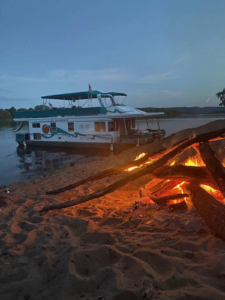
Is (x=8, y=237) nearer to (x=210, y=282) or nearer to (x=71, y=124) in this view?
(x=210, y=282)

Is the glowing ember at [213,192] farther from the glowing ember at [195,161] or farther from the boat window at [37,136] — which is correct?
the boat window at [37,136]

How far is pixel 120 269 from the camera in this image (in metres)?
2.35

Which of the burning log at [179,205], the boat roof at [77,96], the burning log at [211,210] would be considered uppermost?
the boat roof at [77,96]

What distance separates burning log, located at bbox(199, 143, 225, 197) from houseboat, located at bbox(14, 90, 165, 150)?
14965 mm

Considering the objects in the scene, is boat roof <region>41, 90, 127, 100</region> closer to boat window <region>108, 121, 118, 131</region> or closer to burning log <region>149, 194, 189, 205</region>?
boat window <region>108, 121, 118, 131</region>

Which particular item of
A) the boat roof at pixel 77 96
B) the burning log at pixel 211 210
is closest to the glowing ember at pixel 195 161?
the burning log at pixel 211 210

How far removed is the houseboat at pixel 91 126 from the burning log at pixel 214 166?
589 inches

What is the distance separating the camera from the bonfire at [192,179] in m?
3.17

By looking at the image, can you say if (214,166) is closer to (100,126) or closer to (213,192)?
(213,192)

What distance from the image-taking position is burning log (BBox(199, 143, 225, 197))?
10.5 ft

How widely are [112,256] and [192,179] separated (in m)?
2.02

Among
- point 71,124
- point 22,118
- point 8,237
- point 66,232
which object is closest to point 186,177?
point 66,232

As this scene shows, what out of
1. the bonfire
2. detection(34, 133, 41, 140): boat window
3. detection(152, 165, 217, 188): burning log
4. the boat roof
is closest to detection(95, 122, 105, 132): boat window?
the boat roof

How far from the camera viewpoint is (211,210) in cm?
307
